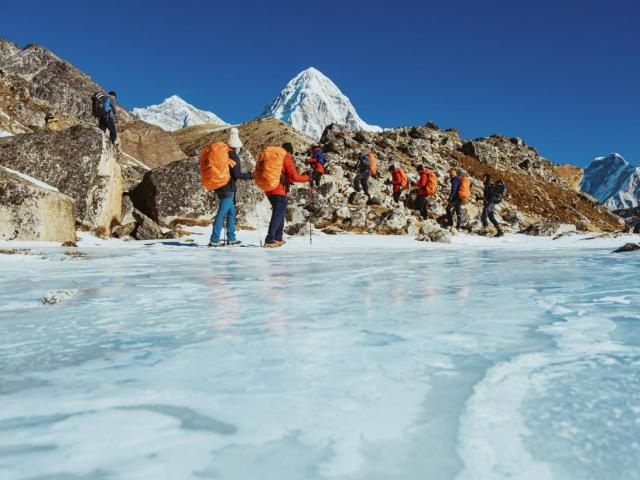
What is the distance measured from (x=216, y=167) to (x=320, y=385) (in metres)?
8.60

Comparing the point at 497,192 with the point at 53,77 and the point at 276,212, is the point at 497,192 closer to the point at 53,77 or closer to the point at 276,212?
the point at 276,212

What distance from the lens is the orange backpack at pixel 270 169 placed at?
1035 centimetres

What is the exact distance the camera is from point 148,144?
26516 mm

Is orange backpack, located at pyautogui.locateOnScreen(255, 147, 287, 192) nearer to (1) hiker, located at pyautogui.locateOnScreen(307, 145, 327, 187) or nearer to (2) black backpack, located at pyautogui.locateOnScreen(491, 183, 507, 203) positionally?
(1) hiker, located at pyautogui.locateOnScreen(307, 145, 327, 187)

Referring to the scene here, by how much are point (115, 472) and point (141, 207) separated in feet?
47.2

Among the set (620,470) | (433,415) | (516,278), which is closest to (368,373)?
(433,415)

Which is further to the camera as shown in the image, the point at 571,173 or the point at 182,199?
the point at 571,173

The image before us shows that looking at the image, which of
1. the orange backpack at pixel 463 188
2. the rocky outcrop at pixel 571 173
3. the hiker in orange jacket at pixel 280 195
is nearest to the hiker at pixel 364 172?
the orange backpack at pixel 463 188

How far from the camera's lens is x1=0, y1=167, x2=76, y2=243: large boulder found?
32.3 ft

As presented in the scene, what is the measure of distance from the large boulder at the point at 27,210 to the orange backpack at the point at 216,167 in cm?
291

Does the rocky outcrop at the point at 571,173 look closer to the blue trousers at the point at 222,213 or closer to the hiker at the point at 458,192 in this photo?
the hiker at the point at 458,192

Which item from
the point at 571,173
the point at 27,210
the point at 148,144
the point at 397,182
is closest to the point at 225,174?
the point at 27,210

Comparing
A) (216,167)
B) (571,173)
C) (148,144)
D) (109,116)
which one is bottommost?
(216,167)

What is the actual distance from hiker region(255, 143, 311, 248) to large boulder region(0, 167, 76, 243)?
3914mm
